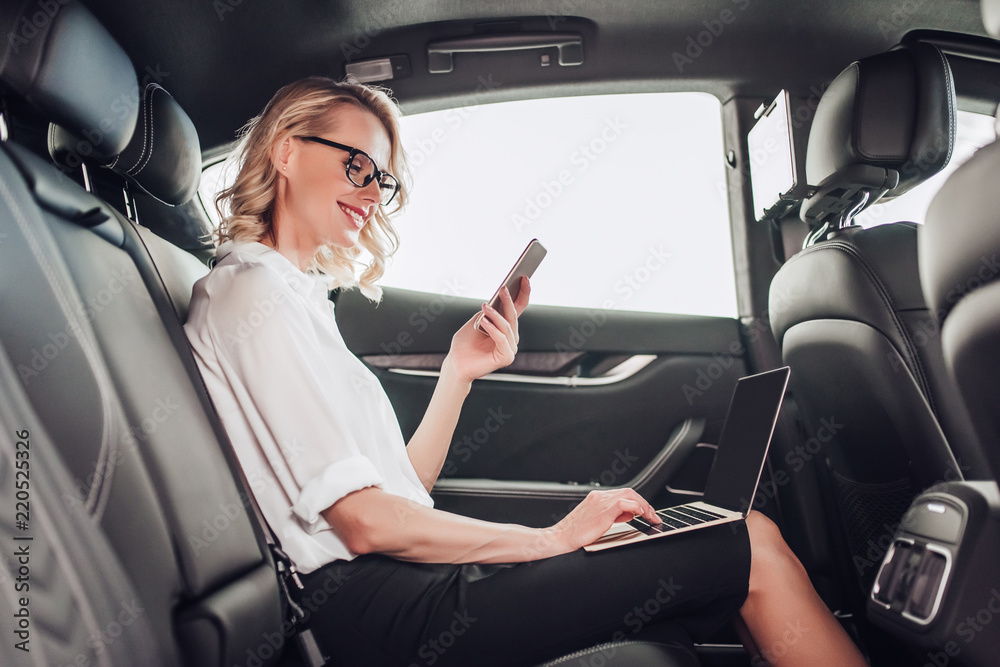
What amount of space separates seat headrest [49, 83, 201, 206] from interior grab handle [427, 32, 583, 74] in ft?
2.29

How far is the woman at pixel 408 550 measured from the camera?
896mm

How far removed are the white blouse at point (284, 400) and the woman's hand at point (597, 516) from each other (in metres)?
0.30

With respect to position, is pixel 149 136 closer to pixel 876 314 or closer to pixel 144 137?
pixel 144 137

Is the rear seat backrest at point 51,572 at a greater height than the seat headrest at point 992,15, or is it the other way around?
the seat headrest at point 992,15

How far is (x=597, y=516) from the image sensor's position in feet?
3.22

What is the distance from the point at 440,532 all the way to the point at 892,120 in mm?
1093

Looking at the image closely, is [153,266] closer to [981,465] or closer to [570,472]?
[570,472]

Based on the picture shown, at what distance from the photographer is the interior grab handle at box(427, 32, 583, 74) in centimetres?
164

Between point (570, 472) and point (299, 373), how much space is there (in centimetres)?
94

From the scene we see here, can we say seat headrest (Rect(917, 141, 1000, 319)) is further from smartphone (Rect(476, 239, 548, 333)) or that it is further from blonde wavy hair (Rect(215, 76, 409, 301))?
blonde wavy hair (Rect(215, 76, 409, 301))

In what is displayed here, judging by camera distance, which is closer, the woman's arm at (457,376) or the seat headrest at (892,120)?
the seat headrest at (892,120)

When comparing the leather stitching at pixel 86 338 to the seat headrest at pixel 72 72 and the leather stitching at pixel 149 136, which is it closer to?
the seat headrest at pixel 72 72

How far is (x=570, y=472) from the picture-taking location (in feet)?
5.53

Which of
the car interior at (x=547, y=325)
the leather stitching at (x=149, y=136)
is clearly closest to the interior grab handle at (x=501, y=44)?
the car interior at (x=547, y=325)
